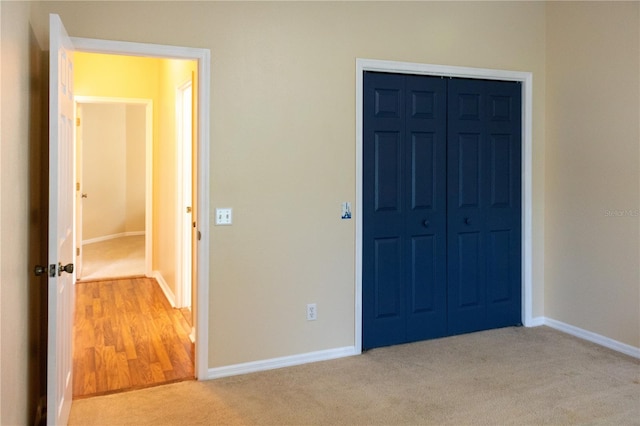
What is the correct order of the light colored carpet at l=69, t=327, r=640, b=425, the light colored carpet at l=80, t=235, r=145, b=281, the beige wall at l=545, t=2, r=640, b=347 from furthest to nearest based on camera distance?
the light colored carpet at l=80, t=235, r=145, b=281 → the beige wall at l=545, t=2, r=640, b=347 → the light colored carpet at l=69, t=327, r=640, b=425

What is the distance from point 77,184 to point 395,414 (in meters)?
4.84

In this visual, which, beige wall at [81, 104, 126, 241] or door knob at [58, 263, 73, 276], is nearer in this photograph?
door knob at [58, 263, 73, 276]

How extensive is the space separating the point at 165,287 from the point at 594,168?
4.16m

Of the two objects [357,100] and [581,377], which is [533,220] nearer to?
[581,377]

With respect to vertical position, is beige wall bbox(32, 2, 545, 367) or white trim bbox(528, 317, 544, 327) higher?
beige wall bbox(32, 2, 545, 367)

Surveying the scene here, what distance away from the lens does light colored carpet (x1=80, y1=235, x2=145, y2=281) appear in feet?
21.2

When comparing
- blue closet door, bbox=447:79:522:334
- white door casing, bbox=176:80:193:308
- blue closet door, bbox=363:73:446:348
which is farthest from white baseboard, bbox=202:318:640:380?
white door casing, bbox=176:80:193:308

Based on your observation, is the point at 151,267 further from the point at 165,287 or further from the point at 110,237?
the point at 110,237

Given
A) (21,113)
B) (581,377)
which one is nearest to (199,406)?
(21,113)

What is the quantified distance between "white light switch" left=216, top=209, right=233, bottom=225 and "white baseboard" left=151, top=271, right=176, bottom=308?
2.00 metres

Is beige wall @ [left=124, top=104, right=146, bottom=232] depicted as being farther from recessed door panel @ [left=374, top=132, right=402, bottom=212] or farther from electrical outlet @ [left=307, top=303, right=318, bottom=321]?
electrical outlet @ [left=307, top=303, right=318, bottom=321]

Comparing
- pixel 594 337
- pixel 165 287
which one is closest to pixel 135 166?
pixel 165 287

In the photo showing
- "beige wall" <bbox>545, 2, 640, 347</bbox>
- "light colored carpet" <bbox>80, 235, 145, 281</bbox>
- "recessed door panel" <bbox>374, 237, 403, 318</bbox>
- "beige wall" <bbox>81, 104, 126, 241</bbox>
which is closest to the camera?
"beige wall" <bbox>545, 2, 640, 347</bbox>

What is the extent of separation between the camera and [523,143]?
4.15 m
